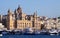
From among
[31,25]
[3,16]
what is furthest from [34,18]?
[3,16]

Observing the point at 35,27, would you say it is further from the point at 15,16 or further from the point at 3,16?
the point at 3,16

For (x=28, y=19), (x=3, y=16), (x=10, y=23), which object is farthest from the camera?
(x=3, y=16)

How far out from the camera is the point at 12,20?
76000 mm

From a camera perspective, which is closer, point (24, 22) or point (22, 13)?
point (24, 22)

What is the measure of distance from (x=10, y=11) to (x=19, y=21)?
3.70 m

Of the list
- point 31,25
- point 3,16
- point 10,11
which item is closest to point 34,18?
point 31,25

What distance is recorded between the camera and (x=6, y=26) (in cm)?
7712

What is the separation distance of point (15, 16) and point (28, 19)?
3773 millimetres

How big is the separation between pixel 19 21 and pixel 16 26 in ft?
5.10

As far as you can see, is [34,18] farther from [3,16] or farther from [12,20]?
[3,16]

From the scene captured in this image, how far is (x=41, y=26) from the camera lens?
8138 cm

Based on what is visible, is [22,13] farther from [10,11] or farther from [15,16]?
[10,11]

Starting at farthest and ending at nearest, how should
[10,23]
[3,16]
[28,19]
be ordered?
[3,16]
[28,19]
[10,23]

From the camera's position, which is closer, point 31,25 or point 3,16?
point 31,25
